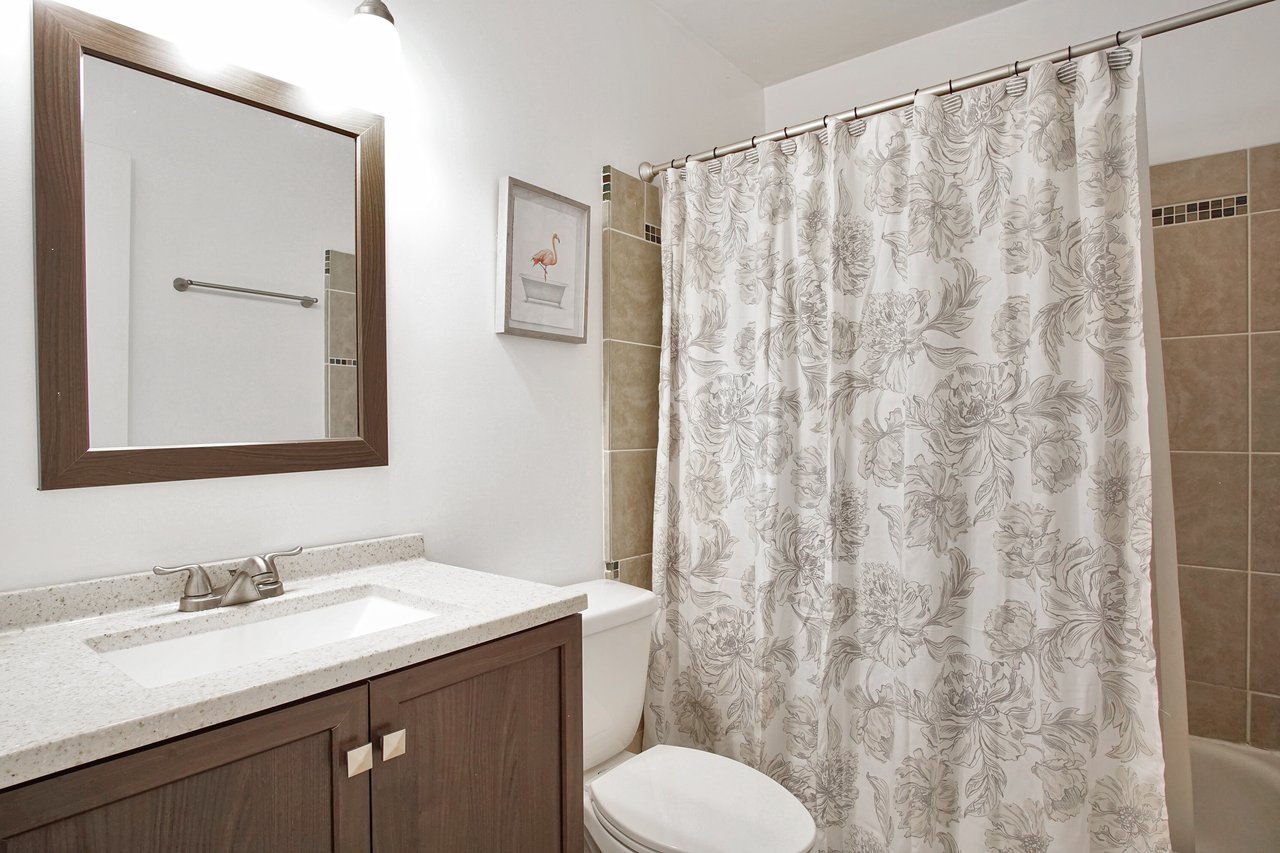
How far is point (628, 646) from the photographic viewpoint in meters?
1.67

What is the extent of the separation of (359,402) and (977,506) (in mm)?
1360

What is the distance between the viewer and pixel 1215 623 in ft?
6.49

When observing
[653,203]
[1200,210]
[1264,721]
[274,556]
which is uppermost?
[653,203]

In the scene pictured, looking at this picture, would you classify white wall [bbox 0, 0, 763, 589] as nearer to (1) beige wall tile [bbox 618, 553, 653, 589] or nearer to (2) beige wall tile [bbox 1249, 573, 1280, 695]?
(1) beige wall tile [bbox 618, 553, 653, 589]

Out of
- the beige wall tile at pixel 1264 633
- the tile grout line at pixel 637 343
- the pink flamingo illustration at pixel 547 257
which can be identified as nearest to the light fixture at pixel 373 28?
the pink flamingo illustration at pixel 547 257

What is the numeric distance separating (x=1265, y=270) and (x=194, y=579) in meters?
2.63

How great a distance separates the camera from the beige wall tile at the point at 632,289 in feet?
6.63

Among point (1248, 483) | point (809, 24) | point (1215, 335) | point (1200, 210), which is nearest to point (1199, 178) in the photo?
point (1200, 210)

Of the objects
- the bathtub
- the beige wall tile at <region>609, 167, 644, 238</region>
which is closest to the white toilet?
the beige wall tile at <region>609, 167, 644, 238</region>

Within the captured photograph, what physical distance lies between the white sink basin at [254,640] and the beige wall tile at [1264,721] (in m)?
2.24

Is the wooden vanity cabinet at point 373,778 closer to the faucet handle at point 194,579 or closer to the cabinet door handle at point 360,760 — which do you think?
the cabinet door handle at point 360,760

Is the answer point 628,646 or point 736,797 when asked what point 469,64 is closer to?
point 628,646

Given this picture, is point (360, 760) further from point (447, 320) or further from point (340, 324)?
point (447, 320)

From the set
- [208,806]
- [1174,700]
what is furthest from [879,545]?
[208,806]
